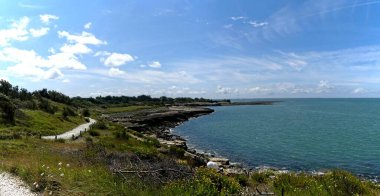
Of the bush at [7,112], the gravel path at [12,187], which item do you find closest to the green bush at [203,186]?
the gravel path at [12,187]

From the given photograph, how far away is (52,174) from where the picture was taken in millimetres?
13758

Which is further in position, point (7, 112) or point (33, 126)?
point (33, 126)

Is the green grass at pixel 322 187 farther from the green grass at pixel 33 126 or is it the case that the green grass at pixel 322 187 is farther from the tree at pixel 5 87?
the tree at pixel 5 87

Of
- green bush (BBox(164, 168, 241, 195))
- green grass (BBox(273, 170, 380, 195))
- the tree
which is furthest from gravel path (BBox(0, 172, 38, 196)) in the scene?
the tree

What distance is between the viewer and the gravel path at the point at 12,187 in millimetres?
12430

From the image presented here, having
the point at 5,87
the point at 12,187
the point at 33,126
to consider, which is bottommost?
the point at 33,126

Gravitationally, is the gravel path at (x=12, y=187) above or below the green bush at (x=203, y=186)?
below

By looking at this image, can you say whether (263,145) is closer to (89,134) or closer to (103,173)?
(89,134)

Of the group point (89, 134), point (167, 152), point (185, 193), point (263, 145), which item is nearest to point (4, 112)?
point (89, 134)

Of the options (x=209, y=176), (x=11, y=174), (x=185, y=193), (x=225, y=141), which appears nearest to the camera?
(x=185, y=193)

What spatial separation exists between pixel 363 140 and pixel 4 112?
50987 millimetres

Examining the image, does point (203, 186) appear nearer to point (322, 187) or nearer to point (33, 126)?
point (322, 187)

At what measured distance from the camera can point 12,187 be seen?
43.2 ft

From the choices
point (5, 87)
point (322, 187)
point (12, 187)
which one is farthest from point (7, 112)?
point (322, 187)
